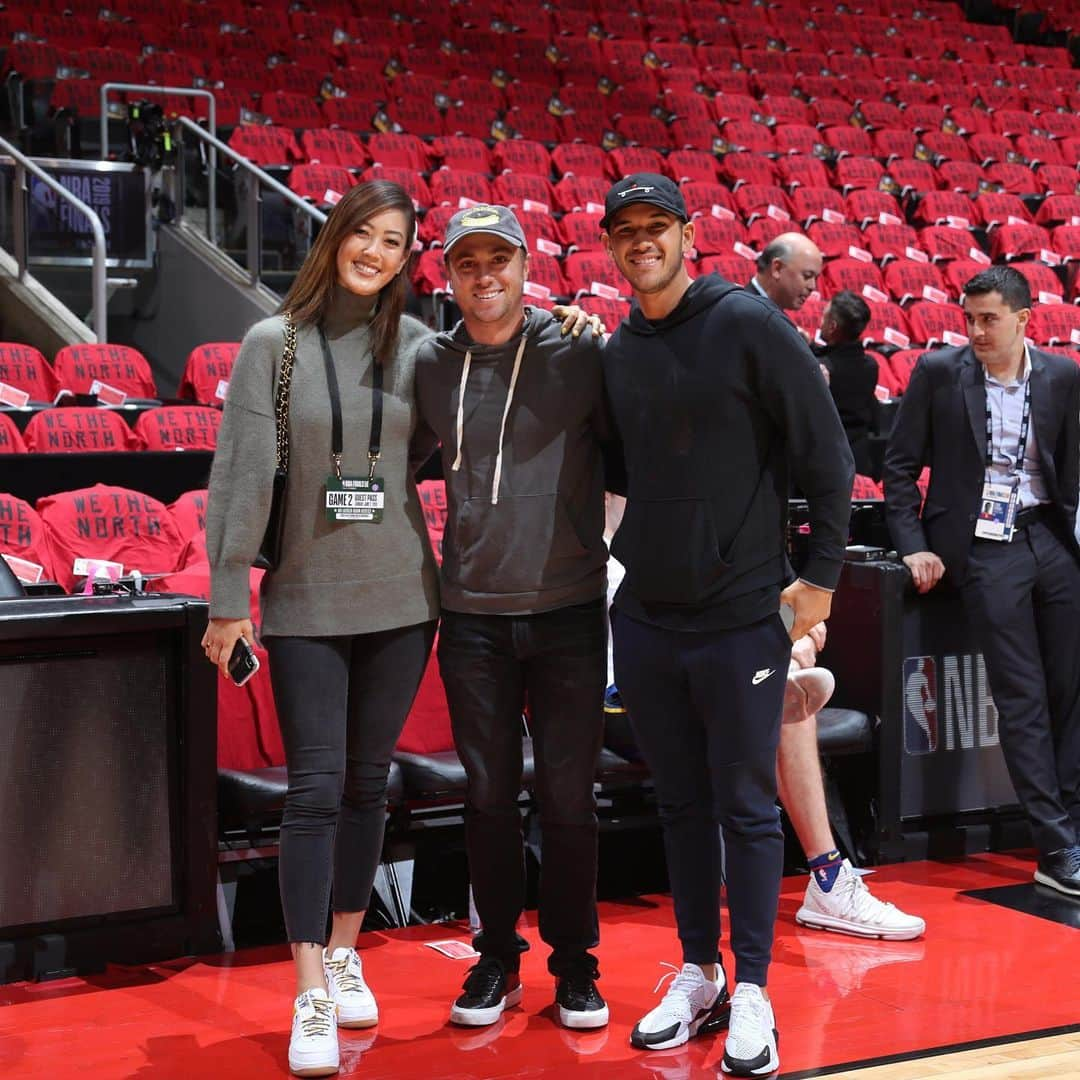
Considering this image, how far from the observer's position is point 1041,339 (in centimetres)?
879

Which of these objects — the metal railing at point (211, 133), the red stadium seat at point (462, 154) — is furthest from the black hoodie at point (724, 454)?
the red stadium seat at point (462, 154)

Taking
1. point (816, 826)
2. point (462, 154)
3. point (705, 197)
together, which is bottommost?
point (816, 826)

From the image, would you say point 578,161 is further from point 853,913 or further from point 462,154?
point 853,913

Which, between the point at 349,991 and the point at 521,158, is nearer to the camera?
the point at 349,991

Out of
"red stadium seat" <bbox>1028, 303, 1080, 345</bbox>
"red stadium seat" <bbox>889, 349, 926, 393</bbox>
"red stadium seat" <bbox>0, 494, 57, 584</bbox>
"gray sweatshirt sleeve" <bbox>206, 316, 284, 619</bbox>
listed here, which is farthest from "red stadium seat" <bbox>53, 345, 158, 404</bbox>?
"red stadium seat" <bbox>1028, 303, 1080, 345</bbox>

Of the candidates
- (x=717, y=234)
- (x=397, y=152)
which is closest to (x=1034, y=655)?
(x=717, y=234)

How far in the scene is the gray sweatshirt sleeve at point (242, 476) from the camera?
2.43 metres

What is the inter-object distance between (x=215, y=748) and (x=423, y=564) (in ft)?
2.37

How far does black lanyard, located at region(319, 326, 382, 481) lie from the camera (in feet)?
8.16

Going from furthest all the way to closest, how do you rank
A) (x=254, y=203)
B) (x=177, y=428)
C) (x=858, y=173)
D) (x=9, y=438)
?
(x=858, y=173) → (x=254, y=203) → (x=177, y=428) → (x=9, y=438)

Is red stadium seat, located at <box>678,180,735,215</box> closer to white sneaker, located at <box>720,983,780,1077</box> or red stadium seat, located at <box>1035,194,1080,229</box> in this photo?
red stadium seat, located at <box>1035,194,1080,229</box>

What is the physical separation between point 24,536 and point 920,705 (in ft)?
7.98

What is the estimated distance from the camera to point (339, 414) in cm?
249

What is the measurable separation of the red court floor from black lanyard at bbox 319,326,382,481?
0.97 meters
